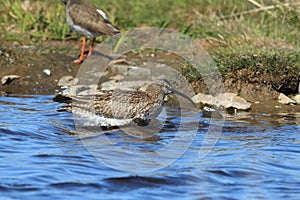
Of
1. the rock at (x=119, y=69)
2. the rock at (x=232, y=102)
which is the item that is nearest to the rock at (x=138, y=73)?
the rock at (x=119, y=69)

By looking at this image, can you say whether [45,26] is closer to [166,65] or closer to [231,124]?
[166,65]

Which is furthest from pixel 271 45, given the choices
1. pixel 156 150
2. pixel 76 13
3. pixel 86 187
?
pixel 86 187

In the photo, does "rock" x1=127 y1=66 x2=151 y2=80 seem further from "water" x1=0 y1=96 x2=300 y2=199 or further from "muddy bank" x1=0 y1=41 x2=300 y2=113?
"water" x1=0 y1=96 x2=300 y2=199

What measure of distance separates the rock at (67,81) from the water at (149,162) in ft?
4.85

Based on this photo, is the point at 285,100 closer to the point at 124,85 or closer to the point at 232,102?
the point at 232,102

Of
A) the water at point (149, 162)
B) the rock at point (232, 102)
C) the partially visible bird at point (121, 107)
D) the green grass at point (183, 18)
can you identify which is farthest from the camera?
the green grass at point (183, 18)

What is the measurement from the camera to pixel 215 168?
6148 mm

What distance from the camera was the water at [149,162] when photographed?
5543 mm

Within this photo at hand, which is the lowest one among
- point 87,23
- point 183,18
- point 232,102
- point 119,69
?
point 232,102

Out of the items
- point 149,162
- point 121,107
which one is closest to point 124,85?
point 121,107

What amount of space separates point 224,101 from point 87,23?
109 inches

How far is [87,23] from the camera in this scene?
10305 millimetres

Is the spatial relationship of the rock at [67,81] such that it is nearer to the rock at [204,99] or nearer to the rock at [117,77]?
the rock at [117,77]

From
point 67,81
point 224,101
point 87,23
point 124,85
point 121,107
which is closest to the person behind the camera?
point 121,107
